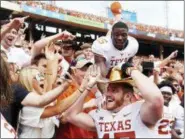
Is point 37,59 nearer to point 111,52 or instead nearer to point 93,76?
point 111,52

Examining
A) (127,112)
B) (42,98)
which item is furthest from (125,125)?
(42,98)

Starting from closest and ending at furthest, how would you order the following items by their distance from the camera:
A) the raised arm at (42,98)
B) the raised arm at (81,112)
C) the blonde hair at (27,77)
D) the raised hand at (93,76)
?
1. the raised arm at (81,112)
2. the raised hand at (93,76)
3. the raised arm at (42,98)
4. the blonde hair at (27,77)

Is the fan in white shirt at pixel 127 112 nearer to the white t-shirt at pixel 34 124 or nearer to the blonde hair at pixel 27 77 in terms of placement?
the white t-shirt at pixel 34 124

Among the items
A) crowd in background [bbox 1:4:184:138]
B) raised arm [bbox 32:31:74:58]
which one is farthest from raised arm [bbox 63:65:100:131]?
raised arm [bbox 32:31:74:58]

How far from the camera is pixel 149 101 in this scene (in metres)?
2.17

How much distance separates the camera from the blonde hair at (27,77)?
3035 millimetres

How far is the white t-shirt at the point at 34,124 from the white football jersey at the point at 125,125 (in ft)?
2.14

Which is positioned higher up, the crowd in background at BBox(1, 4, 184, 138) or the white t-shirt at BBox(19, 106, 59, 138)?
the crowd in background at BBox(1, 4, 184, 138)

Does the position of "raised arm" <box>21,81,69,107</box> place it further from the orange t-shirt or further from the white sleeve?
the orange t-shirt

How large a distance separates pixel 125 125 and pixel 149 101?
22cm

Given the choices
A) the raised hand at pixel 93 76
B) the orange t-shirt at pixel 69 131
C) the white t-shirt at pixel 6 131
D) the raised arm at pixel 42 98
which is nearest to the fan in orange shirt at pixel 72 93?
the orange t-shirt at pixel 69 131

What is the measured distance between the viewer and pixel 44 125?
321 centimetres

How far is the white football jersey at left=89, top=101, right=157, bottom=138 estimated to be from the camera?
2.26m

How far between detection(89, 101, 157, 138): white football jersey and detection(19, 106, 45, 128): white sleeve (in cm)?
63
